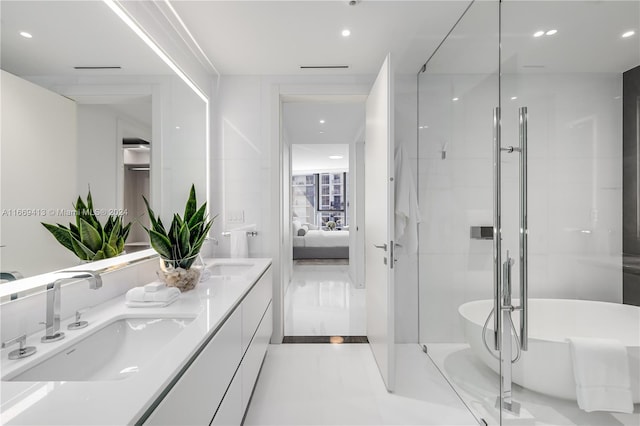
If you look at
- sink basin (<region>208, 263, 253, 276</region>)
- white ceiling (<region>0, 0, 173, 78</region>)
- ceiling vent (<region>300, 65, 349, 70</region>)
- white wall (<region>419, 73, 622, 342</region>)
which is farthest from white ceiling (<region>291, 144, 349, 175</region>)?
white ceiling (<region>0, 0, 173, 78</region>)

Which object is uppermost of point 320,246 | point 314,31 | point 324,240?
point 314,31

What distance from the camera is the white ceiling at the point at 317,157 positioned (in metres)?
6.52

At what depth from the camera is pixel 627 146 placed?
0.95 metres

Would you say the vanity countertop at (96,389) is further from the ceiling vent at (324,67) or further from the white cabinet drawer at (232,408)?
the ceiling vent at (324,67)

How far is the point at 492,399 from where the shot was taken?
168cm

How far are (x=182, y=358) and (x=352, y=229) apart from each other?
4048mm

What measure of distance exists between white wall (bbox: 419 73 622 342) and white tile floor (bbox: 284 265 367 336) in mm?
1220

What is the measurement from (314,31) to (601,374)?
2.24 meters

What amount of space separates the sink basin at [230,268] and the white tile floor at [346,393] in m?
0.75

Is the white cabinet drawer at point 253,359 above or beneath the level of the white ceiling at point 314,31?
beneath

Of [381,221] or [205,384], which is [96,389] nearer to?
[205,384]

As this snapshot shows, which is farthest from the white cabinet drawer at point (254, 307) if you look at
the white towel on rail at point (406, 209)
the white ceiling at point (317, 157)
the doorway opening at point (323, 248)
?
the white ceiling at point (317, 157)

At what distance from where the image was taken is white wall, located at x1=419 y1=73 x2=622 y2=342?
1.03m

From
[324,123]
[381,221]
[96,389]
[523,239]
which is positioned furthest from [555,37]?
[324,123]
